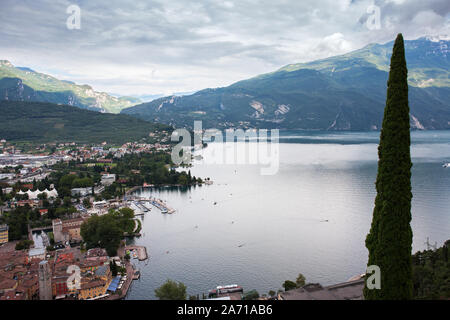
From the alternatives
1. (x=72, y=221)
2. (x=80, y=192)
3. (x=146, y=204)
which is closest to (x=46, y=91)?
(x=80, y=192)

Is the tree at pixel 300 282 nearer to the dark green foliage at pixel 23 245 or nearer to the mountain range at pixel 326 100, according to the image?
the dark green foliage at pixel 23 245

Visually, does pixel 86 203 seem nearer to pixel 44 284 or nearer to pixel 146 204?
pixel 146 204

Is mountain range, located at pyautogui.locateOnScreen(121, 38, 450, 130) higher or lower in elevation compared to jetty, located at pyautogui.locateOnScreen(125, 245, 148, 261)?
higher

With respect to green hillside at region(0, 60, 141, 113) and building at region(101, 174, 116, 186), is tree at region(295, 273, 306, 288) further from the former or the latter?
green hillside at region(0, 60, 141, 113)

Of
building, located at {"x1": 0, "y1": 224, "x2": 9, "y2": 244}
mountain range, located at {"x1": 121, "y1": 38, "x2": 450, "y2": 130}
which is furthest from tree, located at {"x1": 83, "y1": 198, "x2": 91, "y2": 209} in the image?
mountain range, located at {"x1": 121, "y1": 38, "x2": 450, "y2": 130}
